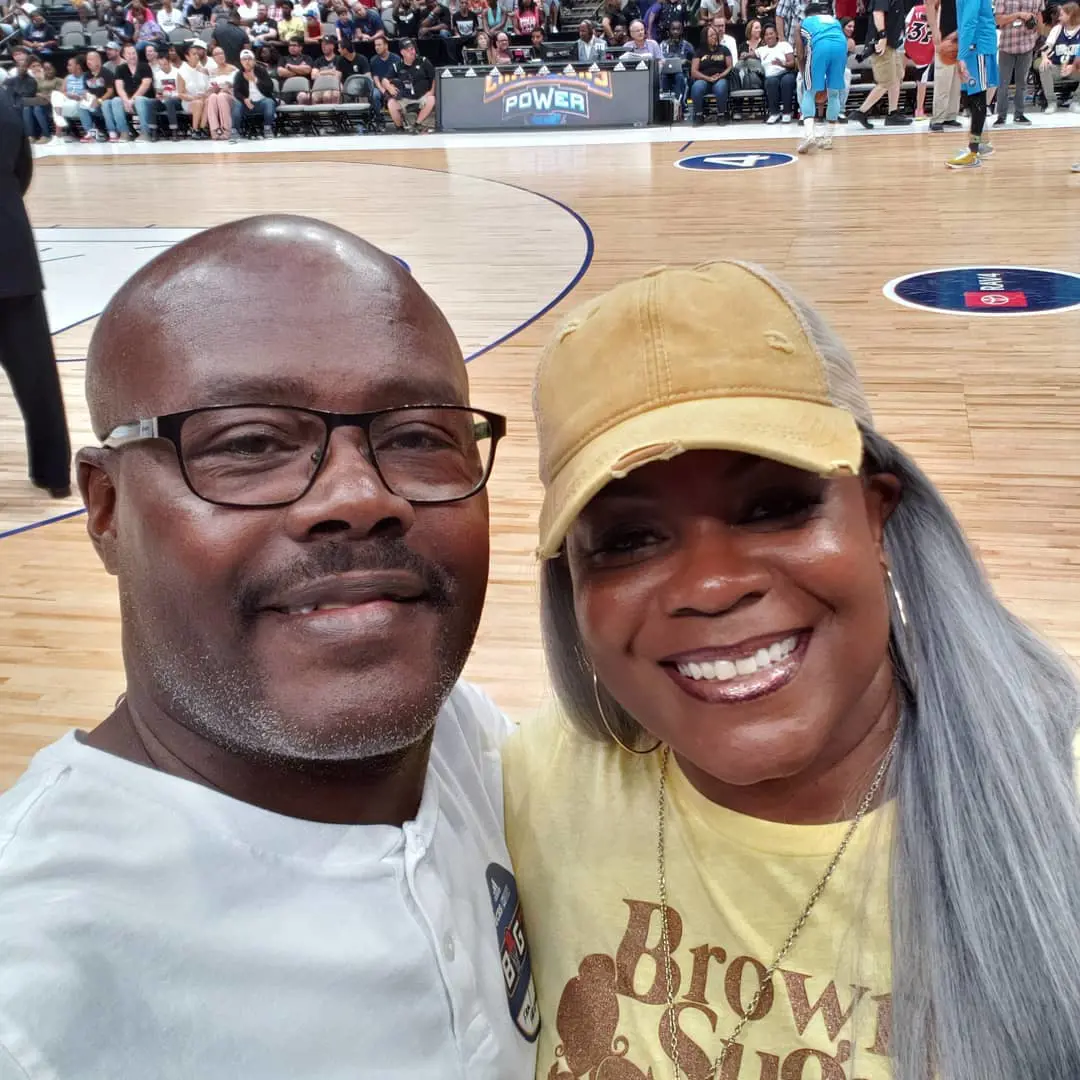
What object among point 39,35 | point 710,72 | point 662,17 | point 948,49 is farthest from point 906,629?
point 39,35

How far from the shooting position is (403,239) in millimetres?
7766

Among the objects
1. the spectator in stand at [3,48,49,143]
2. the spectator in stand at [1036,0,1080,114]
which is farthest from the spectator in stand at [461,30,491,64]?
the spectator in stand at [1036,0,1080,114]

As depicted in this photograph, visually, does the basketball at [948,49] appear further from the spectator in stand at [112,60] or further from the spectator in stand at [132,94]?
the spectator in stand at [112,60]

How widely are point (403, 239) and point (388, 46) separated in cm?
840

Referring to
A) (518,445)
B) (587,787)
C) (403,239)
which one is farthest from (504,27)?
(587,787)

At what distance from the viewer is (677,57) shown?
1292cm

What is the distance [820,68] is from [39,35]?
13641mm

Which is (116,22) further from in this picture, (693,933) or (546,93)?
(693,933)

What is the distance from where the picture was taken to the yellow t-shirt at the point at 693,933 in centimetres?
103

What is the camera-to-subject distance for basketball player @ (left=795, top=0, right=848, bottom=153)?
33.4ft

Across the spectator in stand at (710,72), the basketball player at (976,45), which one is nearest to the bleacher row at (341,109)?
the spectator in stand at (710,72)

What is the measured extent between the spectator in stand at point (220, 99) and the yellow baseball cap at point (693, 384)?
49.8 feet

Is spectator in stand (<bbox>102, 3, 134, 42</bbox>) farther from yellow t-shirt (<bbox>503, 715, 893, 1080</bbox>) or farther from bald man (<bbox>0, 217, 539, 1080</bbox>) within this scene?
yellow t-shirt (<bbox>503, 715, 893, 1080</bbox>)

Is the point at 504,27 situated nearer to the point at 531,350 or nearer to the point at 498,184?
the point at 498,184
